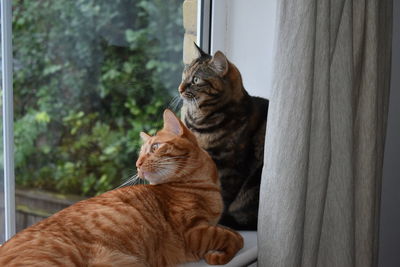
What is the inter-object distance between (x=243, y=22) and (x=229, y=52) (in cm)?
12

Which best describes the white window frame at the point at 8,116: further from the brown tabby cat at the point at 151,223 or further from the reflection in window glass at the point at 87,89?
the reflection in window glass at the point at 87,89

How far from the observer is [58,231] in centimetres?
89

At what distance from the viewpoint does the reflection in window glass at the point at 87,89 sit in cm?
151

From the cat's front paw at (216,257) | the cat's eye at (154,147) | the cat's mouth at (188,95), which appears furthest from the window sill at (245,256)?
the cat's mouth at (188,95)

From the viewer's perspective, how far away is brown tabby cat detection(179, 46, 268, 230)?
1.25m

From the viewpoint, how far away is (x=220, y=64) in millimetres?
1282

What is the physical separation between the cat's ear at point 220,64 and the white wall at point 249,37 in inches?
9.3

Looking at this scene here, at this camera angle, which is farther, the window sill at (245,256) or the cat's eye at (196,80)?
the cat's eye at (196,80)

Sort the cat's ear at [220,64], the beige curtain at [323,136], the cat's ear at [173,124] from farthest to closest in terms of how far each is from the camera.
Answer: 1. the cat's ear at [220,64]
2. the cat's ear at [173,124]
3. the beige curtain at [323,136]

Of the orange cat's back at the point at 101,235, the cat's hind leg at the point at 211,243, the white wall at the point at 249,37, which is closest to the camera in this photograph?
the orange cat's back at the point at 101,235

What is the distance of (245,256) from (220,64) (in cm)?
56

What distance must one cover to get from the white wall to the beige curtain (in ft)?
1.33

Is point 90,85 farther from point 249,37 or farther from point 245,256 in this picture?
point 245,256

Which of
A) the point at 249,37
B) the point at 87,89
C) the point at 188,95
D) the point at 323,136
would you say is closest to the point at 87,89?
the point at 87,89
